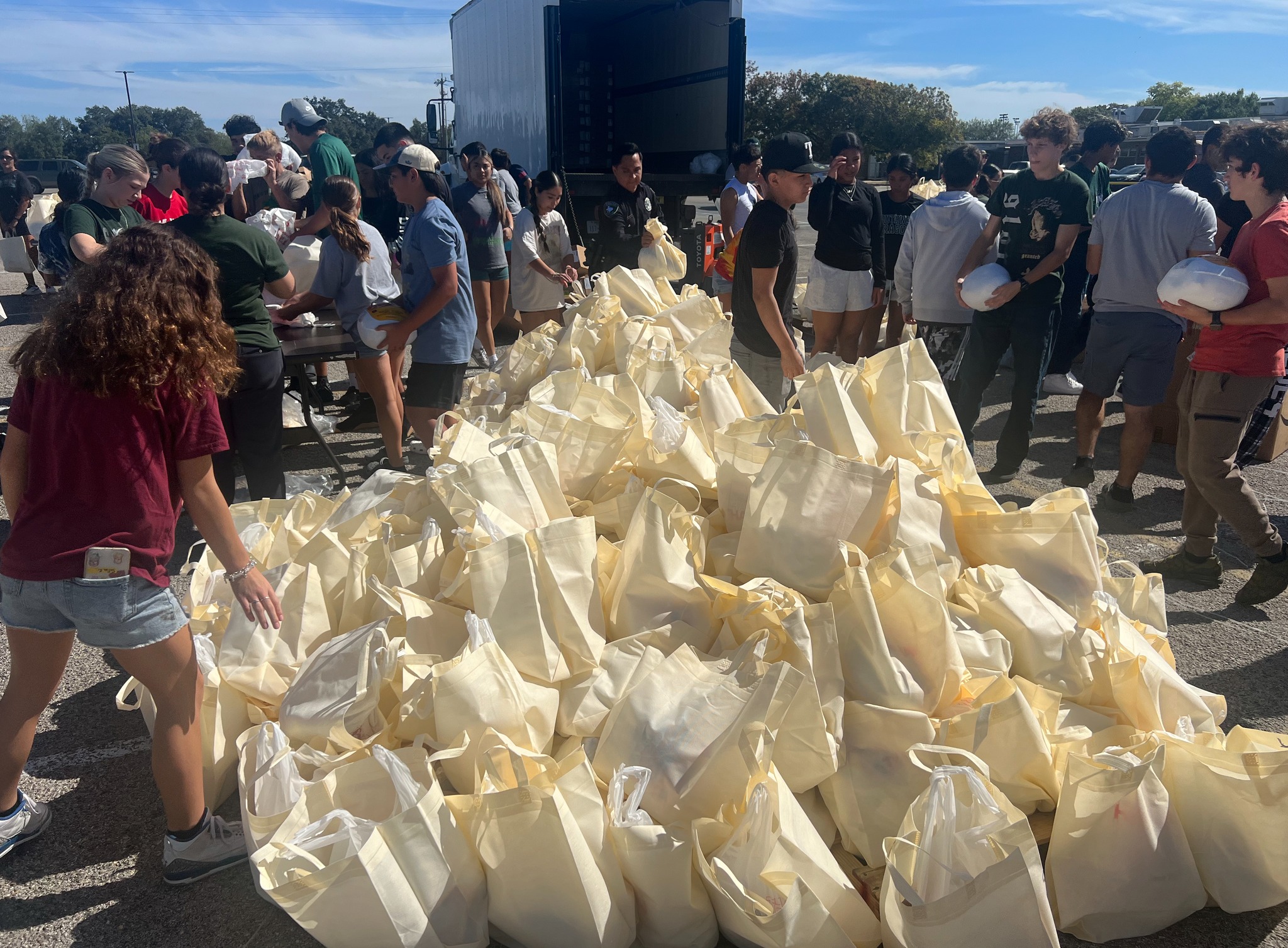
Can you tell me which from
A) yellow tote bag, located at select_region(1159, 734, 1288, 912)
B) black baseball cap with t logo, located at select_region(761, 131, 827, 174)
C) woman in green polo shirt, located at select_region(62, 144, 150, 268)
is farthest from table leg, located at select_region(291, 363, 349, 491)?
yellow tote bag, located at select_region(1159, 734, 1288, 912)

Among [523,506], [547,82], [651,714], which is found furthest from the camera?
[547,82]

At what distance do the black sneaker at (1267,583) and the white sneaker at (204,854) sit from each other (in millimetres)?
3687

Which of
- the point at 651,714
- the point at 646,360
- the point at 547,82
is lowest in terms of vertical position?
the point at 651,714

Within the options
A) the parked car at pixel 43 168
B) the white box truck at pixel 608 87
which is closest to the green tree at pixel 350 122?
the parked car at pixel 43 168

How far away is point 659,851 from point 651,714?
1.03 ft

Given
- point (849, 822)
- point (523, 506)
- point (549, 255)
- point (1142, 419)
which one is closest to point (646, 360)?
point (523, 506)

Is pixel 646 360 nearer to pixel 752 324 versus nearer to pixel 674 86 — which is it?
pixel 752 324

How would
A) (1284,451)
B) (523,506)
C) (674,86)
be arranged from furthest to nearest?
(674,86), (1284,451), (523,506)

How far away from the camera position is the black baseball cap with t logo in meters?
3.89

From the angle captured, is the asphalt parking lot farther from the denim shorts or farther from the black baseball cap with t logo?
the black baseball cap with t logo

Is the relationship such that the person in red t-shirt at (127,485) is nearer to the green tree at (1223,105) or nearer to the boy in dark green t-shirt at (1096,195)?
the boy in dark green t-shirt at (1096,195)

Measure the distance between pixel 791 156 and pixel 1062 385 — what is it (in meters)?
4.05

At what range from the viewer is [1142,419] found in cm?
445

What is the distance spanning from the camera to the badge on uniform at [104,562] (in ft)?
6.40
